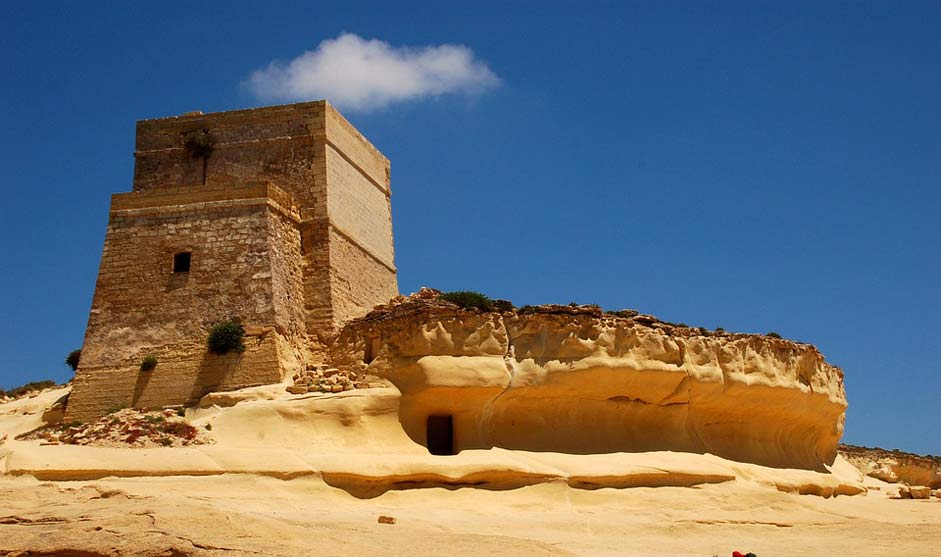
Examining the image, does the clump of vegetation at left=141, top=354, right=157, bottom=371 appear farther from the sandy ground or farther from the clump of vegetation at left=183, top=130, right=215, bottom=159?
the clump of vegetation at left=183, top=130, right=215, bottom=159

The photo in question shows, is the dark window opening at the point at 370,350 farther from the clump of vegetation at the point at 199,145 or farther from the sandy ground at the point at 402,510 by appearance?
the clump of vegetation at the point at 199,145

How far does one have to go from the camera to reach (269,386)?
19078mm

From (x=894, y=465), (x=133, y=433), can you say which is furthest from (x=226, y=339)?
(x=894, y=465)

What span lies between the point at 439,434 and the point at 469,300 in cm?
273

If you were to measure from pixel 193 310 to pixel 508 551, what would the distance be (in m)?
A: 11.1

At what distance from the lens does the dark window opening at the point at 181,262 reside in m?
21.4

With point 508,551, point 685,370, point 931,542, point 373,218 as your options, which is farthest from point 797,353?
point 508,551

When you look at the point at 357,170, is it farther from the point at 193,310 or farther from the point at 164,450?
the point at 164,450

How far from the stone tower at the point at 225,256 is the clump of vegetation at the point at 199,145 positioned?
23 mm

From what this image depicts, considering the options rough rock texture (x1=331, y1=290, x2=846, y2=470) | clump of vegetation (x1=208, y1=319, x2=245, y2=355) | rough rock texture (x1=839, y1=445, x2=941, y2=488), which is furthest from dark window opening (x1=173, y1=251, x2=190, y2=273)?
rough rock texture (x1=839, y1=445, x2=941, y2=488)

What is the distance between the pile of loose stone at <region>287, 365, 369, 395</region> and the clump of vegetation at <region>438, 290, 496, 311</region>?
238 cm

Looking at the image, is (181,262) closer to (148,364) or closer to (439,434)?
(148,364)

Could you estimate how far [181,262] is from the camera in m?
21.5

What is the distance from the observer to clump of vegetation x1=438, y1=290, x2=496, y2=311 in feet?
62.2
